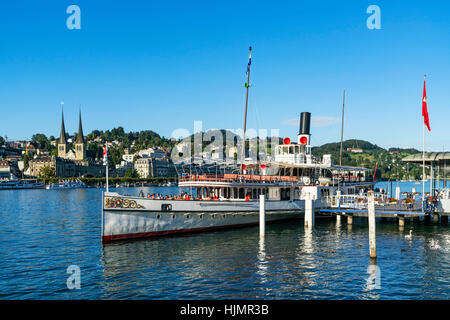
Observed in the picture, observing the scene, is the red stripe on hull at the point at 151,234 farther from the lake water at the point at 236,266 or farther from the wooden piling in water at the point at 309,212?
the wooden piling in water at the point at 309,212

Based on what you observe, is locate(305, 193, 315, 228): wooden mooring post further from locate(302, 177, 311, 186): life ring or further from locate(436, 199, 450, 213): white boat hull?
locate(436, 199, 450, 213): white boat hull

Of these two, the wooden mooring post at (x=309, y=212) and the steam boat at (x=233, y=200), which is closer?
the steam boat at (x=233, y=200)

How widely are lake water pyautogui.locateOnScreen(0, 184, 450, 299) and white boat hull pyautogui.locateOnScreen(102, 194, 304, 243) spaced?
1061 mm

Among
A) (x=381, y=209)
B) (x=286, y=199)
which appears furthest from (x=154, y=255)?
(x=381, y=209)

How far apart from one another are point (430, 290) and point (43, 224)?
4178 centimetres

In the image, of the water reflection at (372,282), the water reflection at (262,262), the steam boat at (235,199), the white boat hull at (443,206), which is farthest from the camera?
the white boat hull at (443,206)

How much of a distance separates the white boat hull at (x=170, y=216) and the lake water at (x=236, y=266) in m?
1.06

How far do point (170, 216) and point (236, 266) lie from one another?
10655mm

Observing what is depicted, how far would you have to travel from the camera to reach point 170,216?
33.6 meters

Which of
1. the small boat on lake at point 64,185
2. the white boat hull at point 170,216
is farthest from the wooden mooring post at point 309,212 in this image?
the small boat on lake at point 64,185

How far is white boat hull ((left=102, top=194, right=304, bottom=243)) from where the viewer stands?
3092cm

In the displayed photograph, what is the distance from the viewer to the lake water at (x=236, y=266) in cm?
1983
